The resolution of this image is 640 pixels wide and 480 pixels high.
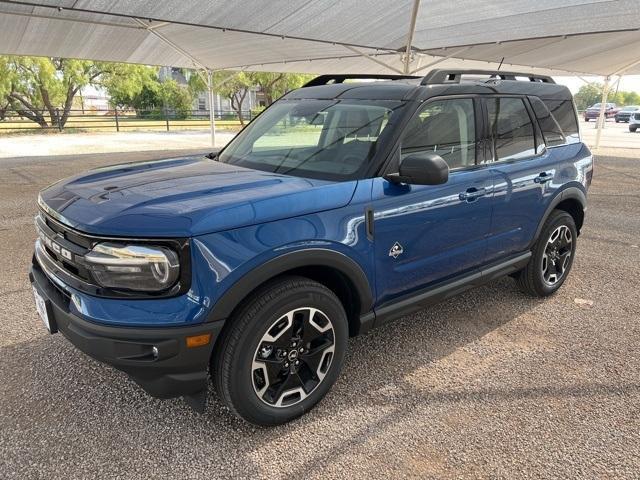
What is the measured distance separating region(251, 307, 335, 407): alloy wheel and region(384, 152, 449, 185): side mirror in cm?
89

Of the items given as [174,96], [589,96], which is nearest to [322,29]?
[174,96]

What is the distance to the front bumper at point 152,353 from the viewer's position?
2.08 metres

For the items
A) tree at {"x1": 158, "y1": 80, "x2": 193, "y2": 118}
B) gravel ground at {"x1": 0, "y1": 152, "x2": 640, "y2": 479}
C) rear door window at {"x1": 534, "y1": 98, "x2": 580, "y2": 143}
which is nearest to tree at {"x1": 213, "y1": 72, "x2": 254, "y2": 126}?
tree at {"x1": 158, "y1": 80, "x2": 193, "y2": 118}

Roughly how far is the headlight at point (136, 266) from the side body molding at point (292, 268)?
0.25 metres

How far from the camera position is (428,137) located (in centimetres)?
308

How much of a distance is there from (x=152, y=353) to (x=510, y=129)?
9.77 feet

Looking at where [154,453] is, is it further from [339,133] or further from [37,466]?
[339,133]

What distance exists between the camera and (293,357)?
8.36 ft

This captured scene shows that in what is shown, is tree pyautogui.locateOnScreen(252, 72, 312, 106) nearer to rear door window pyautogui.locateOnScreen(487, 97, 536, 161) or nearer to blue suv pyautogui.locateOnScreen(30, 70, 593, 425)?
rear door window pyautogui.locateOnScreen(487, 97, 536, 161)

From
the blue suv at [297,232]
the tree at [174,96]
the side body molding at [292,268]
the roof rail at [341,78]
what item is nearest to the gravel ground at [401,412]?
the blue suv at [297,232]

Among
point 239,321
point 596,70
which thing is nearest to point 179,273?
point 239,321

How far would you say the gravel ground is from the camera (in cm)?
230

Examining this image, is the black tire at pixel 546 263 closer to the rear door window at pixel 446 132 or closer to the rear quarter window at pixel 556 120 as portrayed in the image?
the rear quarter window at pixel 556 120

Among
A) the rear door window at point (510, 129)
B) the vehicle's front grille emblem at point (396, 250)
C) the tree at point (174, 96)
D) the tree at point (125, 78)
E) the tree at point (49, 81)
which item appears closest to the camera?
the vehicle's front grille emblem at point (396, 250)
